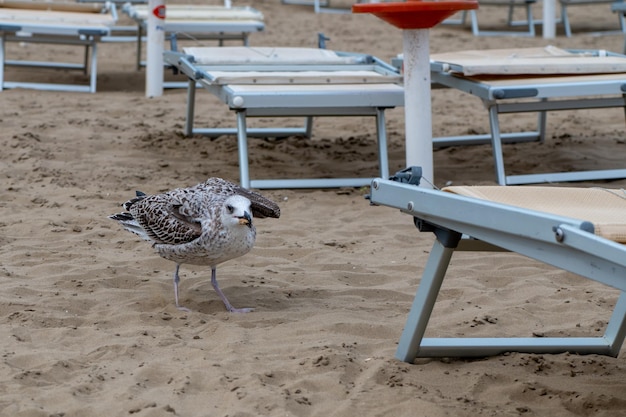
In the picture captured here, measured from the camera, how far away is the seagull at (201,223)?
13.3 feet

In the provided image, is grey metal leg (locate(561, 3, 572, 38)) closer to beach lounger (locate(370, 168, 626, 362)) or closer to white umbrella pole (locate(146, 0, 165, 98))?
white umbrella pole (locate(146, 0, 165, 98))

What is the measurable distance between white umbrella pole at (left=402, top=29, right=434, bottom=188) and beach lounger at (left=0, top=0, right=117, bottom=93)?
4.21 metres

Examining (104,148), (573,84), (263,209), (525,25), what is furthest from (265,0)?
(263,209)

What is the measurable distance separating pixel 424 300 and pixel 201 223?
1.11 meters

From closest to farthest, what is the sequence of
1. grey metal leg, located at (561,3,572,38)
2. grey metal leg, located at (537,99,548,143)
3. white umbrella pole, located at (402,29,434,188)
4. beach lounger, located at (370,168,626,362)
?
beach lounger, located at (370,168,626,362) → white umbrella pole, located at (402,29,434,188) → grey metal leg, located at (537,99,548,143) → grey metal leg, located at (561,3,572,38)

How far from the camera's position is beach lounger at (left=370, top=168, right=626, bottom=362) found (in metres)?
2.69

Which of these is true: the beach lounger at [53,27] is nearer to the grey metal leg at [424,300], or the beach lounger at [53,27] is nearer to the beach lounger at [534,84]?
the beach lounger at [534,84]

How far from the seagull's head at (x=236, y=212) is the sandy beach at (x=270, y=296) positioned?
1.32 ft

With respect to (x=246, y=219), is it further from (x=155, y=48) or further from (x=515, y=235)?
(x=155, y=48)

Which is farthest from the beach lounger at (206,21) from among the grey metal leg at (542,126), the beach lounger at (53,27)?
the grey metal leg at (542,126)

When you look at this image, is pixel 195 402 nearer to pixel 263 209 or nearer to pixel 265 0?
pixel 263 209

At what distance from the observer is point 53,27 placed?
9.09 m

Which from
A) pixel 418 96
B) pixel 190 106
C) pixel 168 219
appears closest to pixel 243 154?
pixel 418 96

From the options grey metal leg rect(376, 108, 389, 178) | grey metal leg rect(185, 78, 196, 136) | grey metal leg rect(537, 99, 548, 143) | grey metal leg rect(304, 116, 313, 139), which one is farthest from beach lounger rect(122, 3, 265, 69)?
grey metal leg rect(376, 108, 389, 178)
